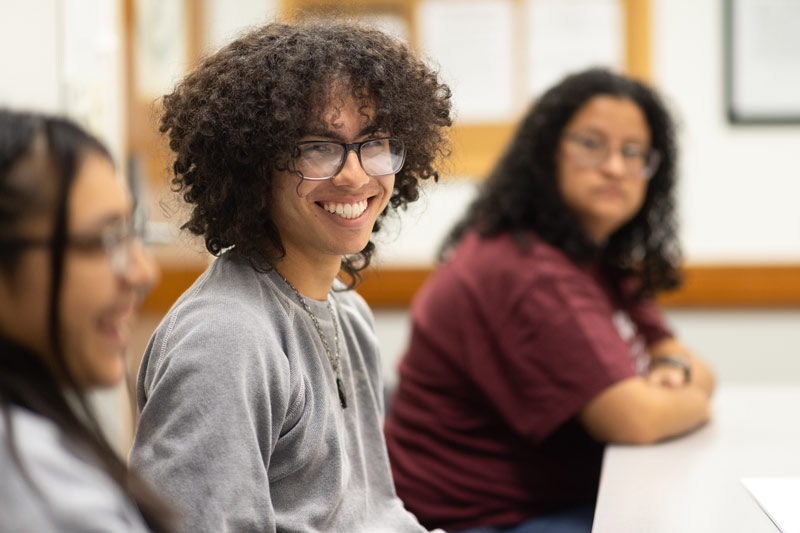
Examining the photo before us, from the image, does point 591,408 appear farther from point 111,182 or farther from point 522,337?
point 111,182

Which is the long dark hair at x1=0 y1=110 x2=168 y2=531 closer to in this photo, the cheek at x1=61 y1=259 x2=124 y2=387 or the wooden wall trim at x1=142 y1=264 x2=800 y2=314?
the cheek at x1=61 y1=259 x2=124 y2=387

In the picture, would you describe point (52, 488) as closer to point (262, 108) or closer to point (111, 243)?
point (111, 243)

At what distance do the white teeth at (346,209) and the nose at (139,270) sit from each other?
296 mm

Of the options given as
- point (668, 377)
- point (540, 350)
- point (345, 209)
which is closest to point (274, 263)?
point (345, 209)

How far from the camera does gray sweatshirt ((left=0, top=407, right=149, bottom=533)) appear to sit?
67 centimetres

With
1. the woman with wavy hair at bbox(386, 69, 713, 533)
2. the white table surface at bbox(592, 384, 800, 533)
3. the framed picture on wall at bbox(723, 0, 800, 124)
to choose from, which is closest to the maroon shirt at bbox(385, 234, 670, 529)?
the woman with wavy hair at bbox(386, 69, 713, 533)

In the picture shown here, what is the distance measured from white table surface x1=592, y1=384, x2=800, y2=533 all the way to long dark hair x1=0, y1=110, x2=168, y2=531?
0.74 metres

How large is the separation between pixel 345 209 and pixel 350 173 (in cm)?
5

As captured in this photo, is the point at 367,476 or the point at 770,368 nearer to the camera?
the point at 367,476

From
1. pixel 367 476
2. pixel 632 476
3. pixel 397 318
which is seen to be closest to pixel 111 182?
pixel 367 476

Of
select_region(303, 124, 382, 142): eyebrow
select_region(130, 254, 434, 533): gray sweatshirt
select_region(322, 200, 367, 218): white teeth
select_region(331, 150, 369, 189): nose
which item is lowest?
select_region(130, 254, 434, 533): gray sweatshirt

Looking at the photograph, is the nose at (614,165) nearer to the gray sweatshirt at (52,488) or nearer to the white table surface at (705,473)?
the white table surface at (705,473)

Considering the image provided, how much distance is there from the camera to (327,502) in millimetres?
1066

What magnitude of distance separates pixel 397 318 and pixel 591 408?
1417 millimetres
